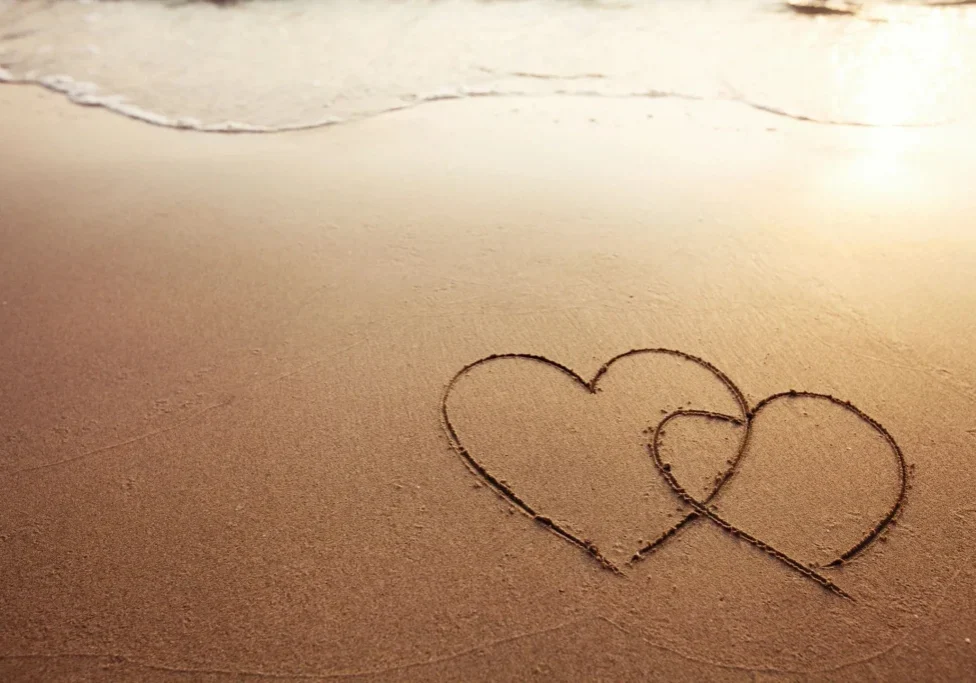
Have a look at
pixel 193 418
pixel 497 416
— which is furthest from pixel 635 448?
pixel 193 418

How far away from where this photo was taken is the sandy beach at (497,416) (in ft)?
5.76

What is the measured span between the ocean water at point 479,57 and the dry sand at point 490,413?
79 cm

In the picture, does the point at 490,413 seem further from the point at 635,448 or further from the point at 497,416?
the point at 635,448

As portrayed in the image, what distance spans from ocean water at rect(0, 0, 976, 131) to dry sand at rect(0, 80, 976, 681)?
79 centimetres

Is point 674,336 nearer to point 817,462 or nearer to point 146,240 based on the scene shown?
point 817,462

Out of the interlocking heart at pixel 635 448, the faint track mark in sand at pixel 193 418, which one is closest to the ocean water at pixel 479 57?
the faint track mark in sand at pixel 193 418

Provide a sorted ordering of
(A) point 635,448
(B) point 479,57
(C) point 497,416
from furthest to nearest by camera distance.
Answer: (B) point 479,57 < (C) point 497,416 < (A) point 635,448

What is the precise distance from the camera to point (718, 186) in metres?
3.35

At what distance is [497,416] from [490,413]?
0.03 metres

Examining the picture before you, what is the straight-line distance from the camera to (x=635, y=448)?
218 centimetres

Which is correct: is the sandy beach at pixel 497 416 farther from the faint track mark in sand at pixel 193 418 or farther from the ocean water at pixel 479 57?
the ocean water at pixel 479 57

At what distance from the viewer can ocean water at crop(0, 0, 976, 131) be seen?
4324 mm

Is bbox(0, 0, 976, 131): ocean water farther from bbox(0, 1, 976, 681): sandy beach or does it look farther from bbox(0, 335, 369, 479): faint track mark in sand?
bbox(0, 335, 369, 479): faint track mark in sand

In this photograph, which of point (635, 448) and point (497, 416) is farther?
point (497, 416)
